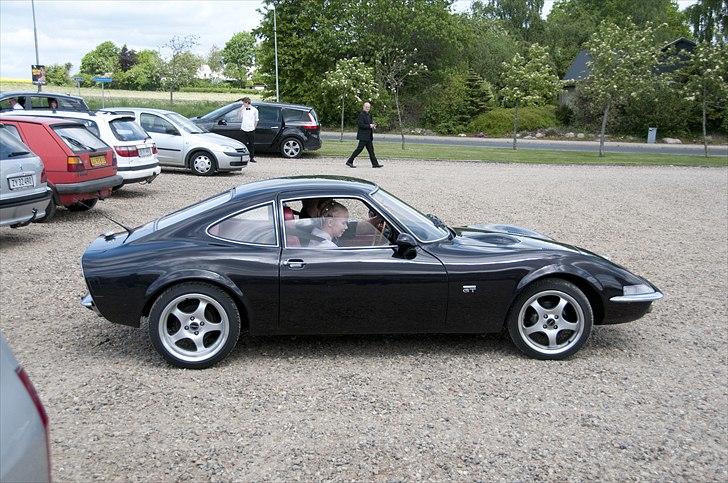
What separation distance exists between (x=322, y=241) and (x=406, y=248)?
627mm

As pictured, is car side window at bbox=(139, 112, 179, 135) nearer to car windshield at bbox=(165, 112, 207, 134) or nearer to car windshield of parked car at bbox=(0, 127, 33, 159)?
car windshield at bbox=(165, 112, 207, 134)

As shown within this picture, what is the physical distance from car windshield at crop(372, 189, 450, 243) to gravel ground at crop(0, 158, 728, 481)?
891 mm

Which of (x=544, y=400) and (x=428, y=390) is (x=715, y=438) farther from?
(x=428, y=390)

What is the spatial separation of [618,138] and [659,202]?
28.7m

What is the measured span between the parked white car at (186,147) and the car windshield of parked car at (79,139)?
6183mm

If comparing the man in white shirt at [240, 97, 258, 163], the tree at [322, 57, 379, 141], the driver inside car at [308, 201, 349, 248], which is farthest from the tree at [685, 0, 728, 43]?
the driver inside car at [308, 201, 349, 248]

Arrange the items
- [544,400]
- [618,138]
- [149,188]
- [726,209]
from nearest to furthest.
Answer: [544,400] < [726,209] < [149,188] < [618,138]

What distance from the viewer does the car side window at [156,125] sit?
692 inches

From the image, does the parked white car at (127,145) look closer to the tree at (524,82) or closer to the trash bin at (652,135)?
the tree at (524,82)

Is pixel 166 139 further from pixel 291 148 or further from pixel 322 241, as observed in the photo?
pixel 322 241

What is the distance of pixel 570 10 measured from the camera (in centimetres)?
7688

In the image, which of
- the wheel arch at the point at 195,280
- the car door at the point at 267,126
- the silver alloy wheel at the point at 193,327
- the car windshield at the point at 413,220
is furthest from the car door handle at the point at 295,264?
the car door at the point at 267,126

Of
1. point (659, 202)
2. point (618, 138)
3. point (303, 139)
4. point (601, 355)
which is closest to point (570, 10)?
point (618, 138)

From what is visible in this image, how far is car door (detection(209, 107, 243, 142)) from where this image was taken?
21703mm
